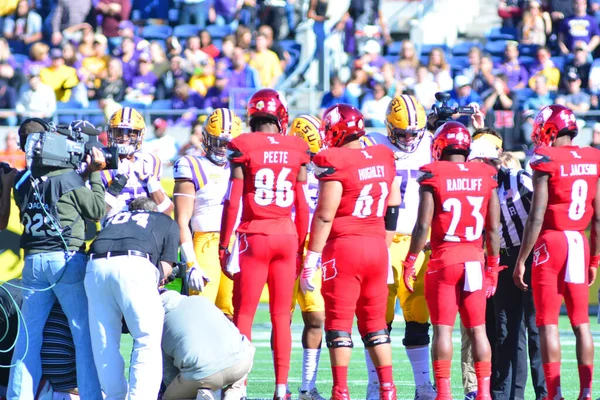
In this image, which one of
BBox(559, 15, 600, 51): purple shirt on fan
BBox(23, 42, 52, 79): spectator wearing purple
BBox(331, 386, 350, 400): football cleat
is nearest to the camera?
BBox(331, 386, 350, 400): football cleat

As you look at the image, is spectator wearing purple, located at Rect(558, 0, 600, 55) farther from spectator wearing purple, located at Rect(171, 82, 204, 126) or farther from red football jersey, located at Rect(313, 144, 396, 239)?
red football jersey, located at Rect(313, 144, 396, 239)

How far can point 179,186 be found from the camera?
833 cm

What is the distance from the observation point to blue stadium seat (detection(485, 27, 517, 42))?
64.0ft

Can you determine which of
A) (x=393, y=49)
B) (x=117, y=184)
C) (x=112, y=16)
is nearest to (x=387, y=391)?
(x=117, y=184)

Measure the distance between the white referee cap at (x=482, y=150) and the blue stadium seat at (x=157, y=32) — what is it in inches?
467

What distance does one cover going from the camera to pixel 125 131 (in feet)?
28.4

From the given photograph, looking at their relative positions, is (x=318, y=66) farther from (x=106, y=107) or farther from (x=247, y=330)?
(x=247, y=330)

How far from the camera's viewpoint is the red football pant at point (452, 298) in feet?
24.2

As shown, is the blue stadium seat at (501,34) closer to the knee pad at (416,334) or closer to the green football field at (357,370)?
the green football field at (357,370)

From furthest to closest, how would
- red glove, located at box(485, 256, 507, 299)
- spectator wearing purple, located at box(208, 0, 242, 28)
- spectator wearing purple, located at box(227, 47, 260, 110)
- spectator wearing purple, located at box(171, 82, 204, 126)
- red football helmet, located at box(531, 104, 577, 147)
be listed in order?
spectator wearing purple, located at box(208, 0, 242, 28)
spectator wearing purple, located at box(227, 47, 260, 110)
spectator wearing purple, located at box(171, 82, 204, 126)
red football helmet, located at box(531, 104, 577, 147)
red glove, located at box(485, 256, 507, 299)

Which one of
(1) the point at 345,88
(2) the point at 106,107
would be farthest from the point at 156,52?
(1) the point at 345,88

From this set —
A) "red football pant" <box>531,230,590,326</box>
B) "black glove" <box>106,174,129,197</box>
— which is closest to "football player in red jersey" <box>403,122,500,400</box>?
"red football pant" <box>531,230,590,326</box>

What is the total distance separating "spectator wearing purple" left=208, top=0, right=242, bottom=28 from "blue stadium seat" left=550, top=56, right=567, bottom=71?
5492 millimetres

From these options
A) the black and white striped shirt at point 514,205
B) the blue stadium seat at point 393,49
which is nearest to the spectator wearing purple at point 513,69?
the blue stadium seat at point 393,49
